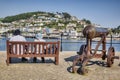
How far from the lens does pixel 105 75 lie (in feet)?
37.2

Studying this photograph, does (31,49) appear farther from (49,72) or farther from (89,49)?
(89,49)

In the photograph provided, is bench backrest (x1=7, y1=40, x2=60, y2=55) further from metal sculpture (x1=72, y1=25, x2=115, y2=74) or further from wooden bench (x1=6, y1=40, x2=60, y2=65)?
metal sculpture (x1=72, y1=25, x2=115, y2=74)

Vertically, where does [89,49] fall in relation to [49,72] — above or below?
above

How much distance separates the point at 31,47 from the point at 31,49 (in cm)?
7

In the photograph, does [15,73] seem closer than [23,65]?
Yes

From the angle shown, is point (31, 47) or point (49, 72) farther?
point (31, 47)

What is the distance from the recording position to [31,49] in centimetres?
1252

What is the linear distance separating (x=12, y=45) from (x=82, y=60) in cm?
252

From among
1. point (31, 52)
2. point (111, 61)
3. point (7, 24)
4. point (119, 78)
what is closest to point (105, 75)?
point (119, 78)

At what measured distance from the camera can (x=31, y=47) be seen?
41.1ft

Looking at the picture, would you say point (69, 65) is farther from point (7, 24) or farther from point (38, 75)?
point (7, 24)

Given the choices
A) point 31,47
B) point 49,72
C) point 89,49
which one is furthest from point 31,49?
point 89,49

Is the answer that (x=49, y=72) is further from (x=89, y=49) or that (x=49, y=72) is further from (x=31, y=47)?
(x=89, y=49)

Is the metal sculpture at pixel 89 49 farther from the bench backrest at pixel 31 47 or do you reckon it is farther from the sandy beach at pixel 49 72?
the bench backrest at pixel 31 47
